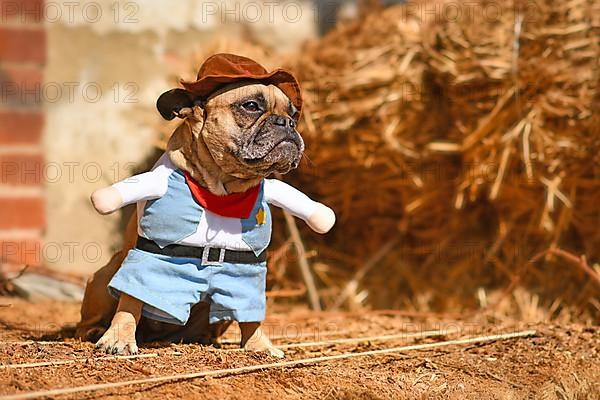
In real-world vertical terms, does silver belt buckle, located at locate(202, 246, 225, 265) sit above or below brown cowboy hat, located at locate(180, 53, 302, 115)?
below

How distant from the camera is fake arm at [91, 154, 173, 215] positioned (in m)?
2.38

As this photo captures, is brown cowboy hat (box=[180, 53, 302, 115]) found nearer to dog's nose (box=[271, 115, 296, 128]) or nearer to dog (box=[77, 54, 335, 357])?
dog (box=[77, 54, 335, 357])

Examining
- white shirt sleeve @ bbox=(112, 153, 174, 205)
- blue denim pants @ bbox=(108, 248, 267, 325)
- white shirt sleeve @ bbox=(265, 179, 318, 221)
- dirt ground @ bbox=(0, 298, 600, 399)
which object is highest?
white shirt sleeve @ bbox=(112, 153, 174, 205)

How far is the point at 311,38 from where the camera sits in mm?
4781

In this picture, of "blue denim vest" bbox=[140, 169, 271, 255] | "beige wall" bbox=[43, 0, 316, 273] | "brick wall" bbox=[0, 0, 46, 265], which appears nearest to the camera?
"blue denim vest" bbox=[140, 169, 271, 255]

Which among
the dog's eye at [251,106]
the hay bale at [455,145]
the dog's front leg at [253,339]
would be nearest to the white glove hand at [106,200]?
the dog's eye at [251,106]

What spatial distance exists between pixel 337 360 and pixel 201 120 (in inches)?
31.0

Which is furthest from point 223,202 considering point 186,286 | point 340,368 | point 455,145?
point 455,145

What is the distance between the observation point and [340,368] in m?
2.40

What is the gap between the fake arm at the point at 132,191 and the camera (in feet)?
7.79

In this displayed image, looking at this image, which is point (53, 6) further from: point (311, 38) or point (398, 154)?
point (398, 154)

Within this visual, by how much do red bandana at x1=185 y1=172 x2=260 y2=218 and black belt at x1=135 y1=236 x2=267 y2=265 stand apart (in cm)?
11

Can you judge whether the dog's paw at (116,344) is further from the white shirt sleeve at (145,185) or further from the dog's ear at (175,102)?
the dog's ear at (175,102)

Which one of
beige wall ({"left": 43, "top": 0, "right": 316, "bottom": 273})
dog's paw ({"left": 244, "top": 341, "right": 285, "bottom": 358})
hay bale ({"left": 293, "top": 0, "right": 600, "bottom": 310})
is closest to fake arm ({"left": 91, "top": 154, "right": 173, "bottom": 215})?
dog's paw ({"left": 244, "top": 341, "right": 285, "bottom": 358})
